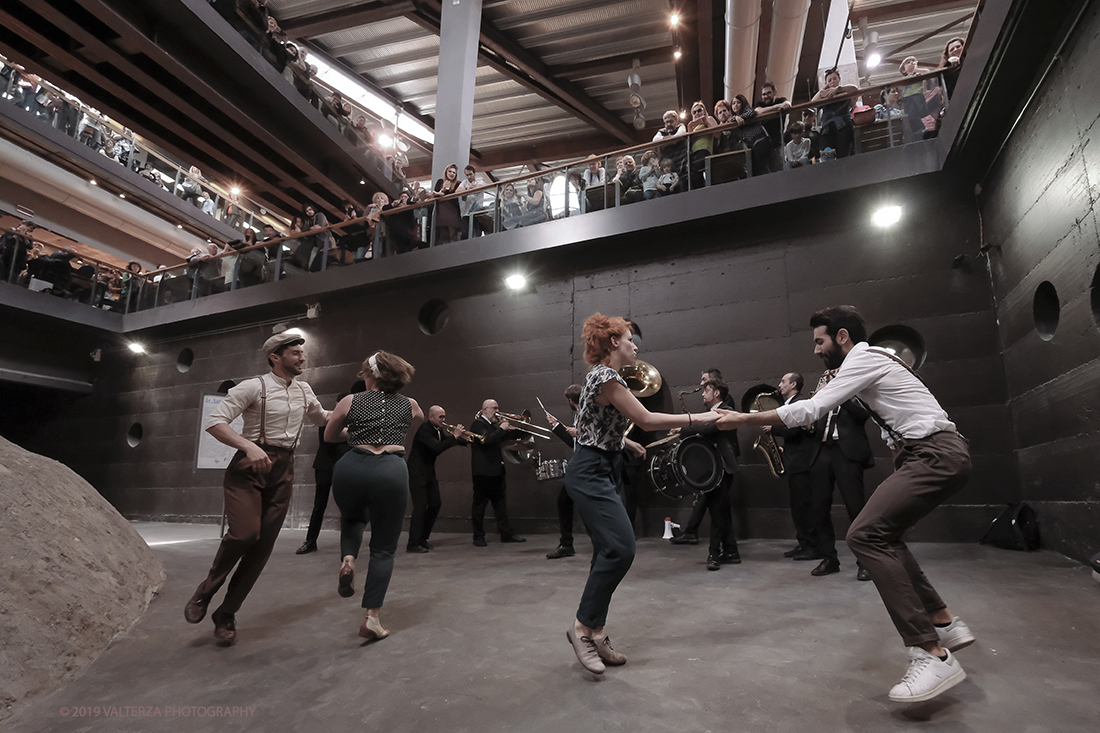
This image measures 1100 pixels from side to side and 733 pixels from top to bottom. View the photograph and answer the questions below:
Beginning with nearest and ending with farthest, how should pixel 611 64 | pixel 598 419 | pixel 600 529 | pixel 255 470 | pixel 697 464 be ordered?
1. pixel 600 529
2. pixel 598 419
3. pixel 255 470
4. pixel 697 464
5. pixel 611 64

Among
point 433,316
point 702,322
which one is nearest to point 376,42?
point 433,316

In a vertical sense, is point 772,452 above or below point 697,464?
above

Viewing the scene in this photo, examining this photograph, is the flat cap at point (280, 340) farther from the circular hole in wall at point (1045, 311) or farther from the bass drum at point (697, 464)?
the circular hole in wall at point (1045, 311)

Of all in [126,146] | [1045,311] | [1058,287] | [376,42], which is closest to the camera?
[1058,287]

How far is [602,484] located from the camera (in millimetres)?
2850

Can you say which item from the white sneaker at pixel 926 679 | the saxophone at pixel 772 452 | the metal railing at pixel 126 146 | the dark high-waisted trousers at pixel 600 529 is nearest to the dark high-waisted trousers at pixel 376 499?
the dark high-waisted trousers at pixel 600 529

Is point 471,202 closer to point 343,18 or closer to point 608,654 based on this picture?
point 343,18

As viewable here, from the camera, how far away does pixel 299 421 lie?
3.60 metres

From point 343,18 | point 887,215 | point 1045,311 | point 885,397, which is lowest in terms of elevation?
point 885,397

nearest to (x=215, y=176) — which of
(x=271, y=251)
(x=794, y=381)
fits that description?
(x=271, y=251)

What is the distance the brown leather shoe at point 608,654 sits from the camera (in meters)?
2.80

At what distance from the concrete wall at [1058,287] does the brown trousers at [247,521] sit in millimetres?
5677

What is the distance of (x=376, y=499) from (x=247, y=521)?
0.77 metres

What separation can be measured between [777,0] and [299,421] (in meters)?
9.83
